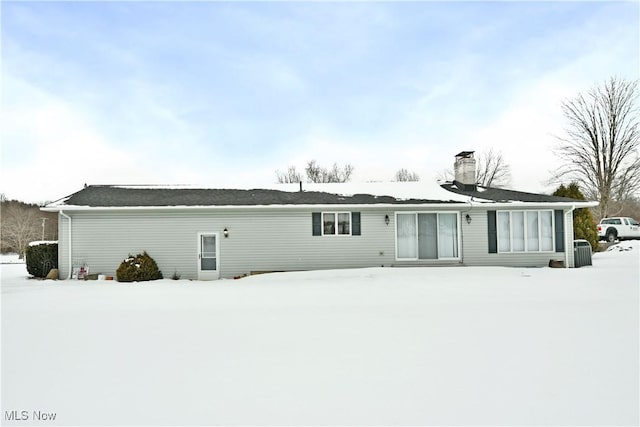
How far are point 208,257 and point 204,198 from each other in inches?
85.8

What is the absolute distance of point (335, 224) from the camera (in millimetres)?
13883

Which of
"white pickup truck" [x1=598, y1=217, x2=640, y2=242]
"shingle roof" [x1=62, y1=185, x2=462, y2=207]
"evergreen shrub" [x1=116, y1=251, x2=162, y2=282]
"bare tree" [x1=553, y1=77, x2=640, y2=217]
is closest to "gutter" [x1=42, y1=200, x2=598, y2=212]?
"shingle roof" [x1=62, y1=185, x2=462, y2=207]

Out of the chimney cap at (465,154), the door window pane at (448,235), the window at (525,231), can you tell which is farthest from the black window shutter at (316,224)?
the chimney cap at (465,154)

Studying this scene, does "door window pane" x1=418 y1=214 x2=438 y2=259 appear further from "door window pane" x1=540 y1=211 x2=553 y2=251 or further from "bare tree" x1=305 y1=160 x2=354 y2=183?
"bare tree" x1=305 y1=160 x2=354 y2=183

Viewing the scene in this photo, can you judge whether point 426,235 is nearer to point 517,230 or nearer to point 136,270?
point 517,230

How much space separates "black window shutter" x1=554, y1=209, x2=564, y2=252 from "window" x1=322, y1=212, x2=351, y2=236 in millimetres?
7444

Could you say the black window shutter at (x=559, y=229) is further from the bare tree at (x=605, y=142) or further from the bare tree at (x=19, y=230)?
the bare tree at (x=19, y=230)

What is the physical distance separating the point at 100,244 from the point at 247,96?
919cm

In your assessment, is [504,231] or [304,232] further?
[504,231]

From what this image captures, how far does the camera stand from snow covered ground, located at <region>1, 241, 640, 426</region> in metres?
3.42

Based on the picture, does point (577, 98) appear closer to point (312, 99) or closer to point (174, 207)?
point (312, 99)

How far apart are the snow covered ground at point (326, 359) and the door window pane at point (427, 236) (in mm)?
4845

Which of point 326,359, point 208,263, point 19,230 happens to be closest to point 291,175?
point 19,230

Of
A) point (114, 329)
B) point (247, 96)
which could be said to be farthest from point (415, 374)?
point (247, 96)
